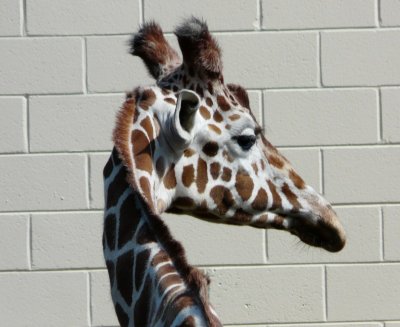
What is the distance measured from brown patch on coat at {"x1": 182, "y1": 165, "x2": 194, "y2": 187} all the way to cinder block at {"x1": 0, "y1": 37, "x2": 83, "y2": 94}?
1.95 meters

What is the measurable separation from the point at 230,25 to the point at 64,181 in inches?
42.1

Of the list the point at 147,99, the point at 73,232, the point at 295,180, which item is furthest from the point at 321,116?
the point at 147,99

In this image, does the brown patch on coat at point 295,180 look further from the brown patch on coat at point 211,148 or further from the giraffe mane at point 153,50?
the giraffe mane at point 153,50

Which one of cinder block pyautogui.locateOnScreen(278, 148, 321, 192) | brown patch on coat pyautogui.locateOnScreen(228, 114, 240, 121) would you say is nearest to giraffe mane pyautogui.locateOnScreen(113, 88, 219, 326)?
brown patch on coat pyautogui.locateOnScreen(228, 114, 240, 121)

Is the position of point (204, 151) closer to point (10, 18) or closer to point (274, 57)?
point (274, 57)

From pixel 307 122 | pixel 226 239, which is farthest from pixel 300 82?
pixel 226 239

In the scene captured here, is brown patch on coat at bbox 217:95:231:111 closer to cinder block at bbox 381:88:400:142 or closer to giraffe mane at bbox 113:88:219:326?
giraffe mane at bbox 113:88:219:326

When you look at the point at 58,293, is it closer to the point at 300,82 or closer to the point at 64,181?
the point at 64,181

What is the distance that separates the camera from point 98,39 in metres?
5.18

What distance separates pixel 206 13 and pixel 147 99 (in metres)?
2.02

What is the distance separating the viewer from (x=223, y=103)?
348cm

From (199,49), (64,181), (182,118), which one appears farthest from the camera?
(64,181)

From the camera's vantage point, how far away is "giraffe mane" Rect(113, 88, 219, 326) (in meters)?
2.50

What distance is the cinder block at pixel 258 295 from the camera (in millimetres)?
5168
